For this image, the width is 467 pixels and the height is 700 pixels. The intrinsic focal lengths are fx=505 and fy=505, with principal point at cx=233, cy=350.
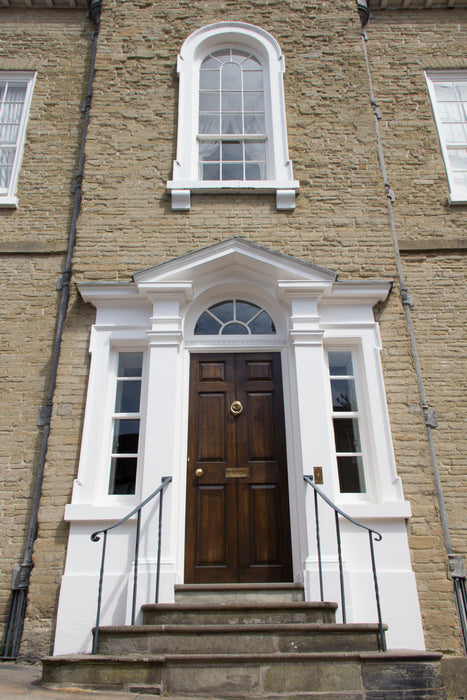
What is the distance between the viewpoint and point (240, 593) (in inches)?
184

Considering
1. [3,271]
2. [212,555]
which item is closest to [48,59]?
[3,271]

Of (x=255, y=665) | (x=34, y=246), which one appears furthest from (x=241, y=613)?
(x=34, y=246)

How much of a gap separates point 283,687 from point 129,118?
22.5 feet

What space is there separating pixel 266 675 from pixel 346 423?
280cm

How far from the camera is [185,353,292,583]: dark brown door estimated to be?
16.9ft

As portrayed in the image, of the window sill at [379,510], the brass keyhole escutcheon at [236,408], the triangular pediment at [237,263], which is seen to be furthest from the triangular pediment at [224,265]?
the window sill at [379,510]

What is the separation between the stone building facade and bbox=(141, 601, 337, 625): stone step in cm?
43

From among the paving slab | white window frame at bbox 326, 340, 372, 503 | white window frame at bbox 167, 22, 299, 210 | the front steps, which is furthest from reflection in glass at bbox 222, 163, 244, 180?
the paving slab

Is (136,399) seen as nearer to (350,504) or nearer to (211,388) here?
(211,388)

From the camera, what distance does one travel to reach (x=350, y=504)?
5.09 meters

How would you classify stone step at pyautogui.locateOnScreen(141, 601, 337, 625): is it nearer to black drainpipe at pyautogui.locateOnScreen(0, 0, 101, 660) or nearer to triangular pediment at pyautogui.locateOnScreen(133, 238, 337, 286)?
black drainpipe at pyautogui.locateOnScreen(0, 0, 101, 660)

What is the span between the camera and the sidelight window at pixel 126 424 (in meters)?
5.41

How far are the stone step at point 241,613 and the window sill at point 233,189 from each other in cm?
460

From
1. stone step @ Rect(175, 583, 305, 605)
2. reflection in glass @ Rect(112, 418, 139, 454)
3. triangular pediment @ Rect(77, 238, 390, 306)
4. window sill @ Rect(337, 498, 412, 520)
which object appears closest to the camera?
stone step @ Rect(175, 583, 305, 605)
